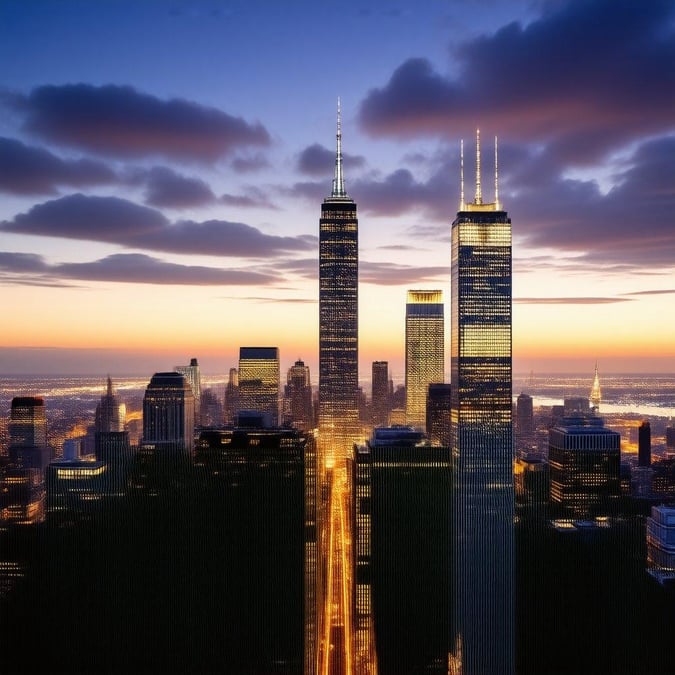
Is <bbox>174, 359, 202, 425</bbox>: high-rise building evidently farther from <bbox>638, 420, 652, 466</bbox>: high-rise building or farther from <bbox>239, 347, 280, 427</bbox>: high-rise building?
<bbox>638, 420, 652, 466</bbox>: high-rise building

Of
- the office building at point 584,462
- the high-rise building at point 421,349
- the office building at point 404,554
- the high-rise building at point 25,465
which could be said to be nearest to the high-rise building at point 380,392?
the high-rise building at point 421,349

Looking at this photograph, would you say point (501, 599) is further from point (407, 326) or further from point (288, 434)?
point (407, 326)

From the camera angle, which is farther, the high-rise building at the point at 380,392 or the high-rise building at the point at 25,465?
the high-rise building at the point at 380,392

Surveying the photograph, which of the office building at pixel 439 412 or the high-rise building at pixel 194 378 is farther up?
the high-rise building at pixel 194 378

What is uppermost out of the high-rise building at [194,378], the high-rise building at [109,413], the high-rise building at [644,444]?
the high-rise building at [194,378]

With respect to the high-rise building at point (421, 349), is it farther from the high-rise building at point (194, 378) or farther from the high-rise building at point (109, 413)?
the high-rise building at point (109, 413)

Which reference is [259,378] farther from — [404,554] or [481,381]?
[404,554]
